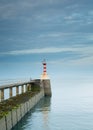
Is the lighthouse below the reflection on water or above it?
above

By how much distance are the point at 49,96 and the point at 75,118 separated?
3104 centimetres

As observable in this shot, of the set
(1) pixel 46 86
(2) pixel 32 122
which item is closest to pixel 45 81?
(1) pixel 46 86

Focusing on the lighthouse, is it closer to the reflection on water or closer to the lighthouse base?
the lighthouse base

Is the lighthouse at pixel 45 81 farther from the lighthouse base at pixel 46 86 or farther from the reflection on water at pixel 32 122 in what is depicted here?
the reflection on water at pixel 32 122

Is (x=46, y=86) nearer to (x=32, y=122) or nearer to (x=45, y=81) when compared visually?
(x=45, y=81)

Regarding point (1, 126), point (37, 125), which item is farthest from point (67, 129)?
point (1, 126)

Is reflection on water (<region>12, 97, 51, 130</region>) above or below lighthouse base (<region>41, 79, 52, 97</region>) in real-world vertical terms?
below

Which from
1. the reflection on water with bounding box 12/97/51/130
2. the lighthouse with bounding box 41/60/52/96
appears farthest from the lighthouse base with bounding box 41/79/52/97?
the reflection on water with bounding box 12/97/51/130

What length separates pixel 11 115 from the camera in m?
30.9

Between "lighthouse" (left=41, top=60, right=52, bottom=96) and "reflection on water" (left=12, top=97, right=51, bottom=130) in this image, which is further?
"lighthouse" (left=41, top=60, right=52, bottom=96)

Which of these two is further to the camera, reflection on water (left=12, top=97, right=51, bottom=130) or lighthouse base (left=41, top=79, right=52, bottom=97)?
lighthouse base (left=41, top=79, right=52, bottom=97)

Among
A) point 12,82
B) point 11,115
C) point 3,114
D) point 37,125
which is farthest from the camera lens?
point 12,82

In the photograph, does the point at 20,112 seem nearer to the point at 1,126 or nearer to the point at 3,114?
the point at 3,114

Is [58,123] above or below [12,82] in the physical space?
below
